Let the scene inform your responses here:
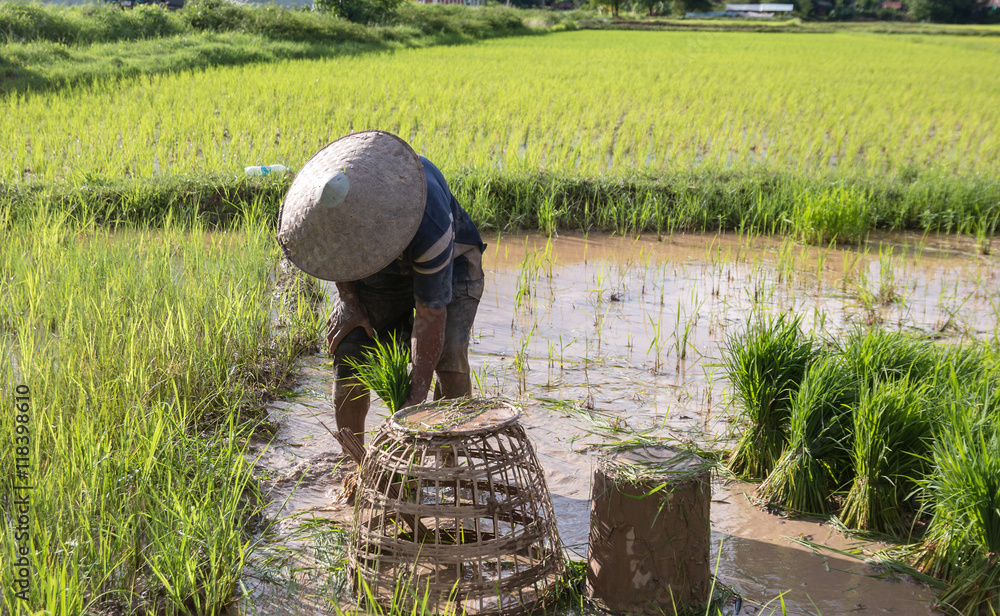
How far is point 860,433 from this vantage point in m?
2.27

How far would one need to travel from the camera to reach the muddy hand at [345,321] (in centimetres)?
235

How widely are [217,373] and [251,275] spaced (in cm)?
99

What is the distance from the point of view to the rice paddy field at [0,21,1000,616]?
195 centimetres

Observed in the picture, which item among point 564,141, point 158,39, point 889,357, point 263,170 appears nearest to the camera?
point 889,357

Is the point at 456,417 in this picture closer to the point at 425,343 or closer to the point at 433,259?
the point at 425,343

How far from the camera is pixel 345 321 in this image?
2377 millimetres

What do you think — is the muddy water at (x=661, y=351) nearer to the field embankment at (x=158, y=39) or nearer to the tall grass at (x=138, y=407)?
the tall grass at (x=138, y=407)

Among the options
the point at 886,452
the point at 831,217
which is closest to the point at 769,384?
the point at 886,452

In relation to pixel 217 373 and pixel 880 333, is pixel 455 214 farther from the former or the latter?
pixel 880 333

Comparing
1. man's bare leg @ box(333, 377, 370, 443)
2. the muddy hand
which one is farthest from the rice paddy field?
the muddy hand

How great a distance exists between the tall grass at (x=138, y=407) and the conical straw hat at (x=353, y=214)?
611 millimetres

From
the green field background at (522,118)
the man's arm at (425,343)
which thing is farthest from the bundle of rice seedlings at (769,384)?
the green field background at (522,118)

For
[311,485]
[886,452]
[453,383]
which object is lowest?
[311,485]

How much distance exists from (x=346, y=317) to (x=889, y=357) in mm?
1926
